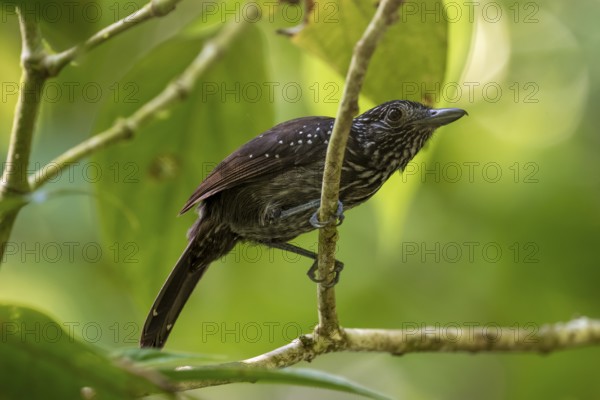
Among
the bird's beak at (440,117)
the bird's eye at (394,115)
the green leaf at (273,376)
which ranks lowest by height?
the green leaf at (273,376)

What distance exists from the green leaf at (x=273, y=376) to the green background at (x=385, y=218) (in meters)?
1.86

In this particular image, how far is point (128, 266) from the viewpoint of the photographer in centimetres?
315

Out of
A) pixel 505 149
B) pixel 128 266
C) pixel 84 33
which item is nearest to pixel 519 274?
pixel 505 149

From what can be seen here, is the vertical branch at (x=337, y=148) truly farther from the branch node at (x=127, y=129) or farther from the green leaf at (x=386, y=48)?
the branch node at (x=127, y=129)

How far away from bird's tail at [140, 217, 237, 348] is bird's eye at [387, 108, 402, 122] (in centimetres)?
101

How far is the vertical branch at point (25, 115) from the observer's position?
2340 mm

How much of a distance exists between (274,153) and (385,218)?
79 centimetres

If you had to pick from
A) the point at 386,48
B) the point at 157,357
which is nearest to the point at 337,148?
the point at 386,48

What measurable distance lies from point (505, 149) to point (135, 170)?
354 cm

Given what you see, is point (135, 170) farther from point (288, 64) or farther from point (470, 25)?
point (288, 64)

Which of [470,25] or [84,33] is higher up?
[470,25]

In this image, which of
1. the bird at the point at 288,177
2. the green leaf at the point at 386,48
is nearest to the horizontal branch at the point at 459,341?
the bird at the point at 288,177

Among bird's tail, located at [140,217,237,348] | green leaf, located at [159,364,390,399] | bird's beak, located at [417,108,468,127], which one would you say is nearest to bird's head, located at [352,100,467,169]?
bird's beak, located at [417,108,468,127]

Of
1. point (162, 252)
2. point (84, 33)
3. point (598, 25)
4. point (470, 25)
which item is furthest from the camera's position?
point (598, 25)
